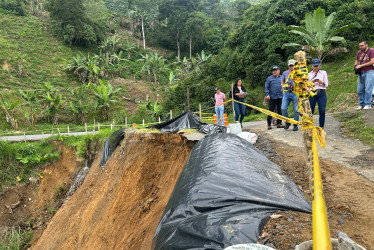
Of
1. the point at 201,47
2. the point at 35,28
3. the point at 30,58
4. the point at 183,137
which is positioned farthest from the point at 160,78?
the point at 183,137

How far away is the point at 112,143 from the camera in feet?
21.2

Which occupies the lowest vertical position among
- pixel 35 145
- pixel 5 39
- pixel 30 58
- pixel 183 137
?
pixel 35 145

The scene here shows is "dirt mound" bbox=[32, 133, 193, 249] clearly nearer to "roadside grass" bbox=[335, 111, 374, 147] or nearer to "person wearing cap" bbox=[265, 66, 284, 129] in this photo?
"person wearing cap" bbox=[265, 66, 284, 129]

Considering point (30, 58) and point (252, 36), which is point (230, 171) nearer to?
point (252, 36)

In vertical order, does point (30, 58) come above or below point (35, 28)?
below

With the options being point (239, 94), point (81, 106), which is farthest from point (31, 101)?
point (239, 94)

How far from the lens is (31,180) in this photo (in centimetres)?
959

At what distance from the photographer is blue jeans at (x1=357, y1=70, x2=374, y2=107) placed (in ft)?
16.1

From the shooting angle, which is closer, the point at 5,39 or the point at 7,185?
the point at 7,185

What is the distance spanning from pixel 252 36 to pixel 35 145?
14.8m

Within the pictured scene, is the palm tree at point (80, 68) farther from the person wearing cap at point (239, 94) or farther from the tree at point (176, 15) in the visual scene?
the person wearing cap at point (239, 94)

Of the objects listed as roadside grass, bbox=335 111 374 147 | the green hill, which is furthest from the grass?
the green hill

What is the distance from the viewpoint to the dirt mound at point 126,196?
4793mm

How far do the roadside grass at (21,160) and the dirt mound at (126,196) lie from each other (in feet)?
14.4
